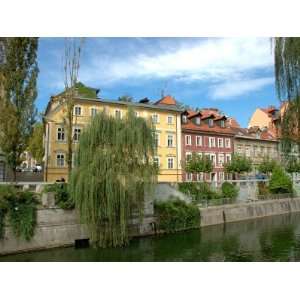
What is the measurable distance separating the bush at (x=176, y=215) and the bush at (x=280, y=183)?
10324 millimetres

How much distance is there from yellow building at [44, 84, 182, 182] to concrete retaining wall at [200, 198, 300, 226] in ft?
16.0

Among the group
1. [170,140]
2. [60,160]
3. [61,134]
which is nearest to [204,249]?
[60,160]

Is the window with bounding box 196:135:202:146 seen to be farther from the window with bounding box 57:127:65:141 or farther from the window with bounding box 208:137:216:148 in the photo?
the window with bounding box 57:127:65:141

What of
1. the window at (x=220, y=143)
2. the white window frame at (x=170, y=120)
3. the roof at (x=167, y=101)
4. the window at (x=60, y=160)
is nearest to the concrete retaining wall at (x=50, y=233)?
the window at (x=60, y=160)

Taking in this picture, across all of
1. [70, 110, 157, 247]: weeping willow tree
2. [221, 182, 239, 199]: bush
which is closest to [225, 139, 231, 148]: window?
[221, 182, 239, 199]: bush

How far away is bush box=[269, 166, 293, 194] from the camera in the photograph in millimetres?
26828

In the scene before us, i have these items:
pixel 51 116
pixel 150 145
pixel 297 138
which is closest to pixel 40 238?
pixel 150 145

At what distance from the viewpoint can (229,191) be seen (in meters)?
23.6

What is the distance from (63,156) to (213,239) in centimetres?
1361

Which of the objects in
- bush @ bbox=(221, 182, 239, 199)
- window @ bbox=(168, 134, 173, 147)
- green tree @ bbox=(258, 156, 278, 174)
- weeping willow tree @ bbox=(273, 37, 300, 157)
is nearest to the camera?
weeping willow tree @ bbox=(273, 37, 300, 157)

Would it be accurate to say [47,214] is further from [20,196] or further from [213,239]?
[213,239]

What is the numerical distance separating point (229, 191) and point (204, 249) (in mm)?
10305

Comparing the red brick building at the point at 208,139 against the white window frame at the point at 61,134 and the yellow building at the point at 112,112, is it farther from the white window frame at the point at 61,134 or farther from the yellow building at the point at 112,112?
the white window frame at the point at 61,134

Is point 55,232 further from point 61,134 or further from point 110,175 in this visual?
point 61,134
